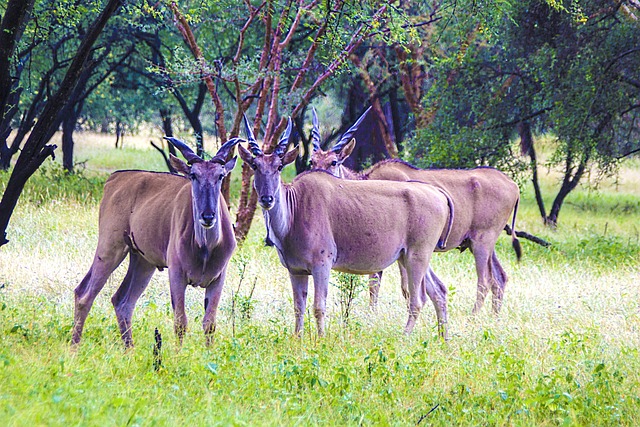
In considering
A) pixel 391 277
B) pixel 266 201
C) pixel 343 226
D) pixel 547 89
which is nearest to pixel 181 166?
pixel 266 201

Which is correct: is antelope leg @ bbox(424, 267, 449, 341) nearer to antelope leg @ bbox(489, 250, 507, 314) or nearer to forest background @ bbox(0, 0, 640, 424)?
forest background @ bbox(0, 0, 640, 424)

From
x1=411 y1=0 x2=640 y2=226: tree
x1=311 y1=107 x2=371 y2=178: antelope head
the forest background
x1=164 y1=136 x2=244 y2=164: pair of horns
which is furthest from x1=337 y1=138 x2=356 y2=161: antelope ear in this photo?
x1=164 y1=136 x2=244 y2=164: pair of horns

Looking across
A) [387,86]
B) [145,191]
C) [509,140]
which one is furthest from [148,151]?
[145,191]

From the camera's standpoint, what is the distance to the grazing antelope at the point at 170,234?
22.4 feet

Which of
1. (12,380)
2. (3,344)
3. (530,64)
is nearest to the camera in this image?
(12,380)

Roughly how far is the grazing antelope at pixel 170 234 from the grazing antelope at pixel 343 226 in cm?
63

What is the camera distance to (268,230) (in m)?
7.67

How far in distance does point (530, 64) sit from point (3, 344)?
34.4ft

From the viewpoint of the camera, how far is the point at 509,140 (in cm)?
1525

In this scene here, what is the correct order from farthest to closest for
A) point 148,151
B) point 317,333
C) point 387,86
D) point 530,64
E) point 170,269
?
point 148,151
point 387,86
point 530,64
point 317,333
point 170,269

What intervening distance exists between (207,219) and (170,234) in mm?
739

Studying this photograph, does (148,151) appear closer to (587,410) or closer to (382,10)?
(382,10)

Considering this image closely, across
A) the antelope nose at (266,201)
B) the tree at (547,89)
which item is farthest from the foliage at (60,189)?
the antelope nose at (266,201)

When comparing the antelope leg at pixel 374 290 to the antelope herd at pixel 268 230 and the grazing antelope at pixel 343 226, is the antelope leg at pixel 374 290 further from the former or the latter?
the grazing antelope at pixel 343 226
